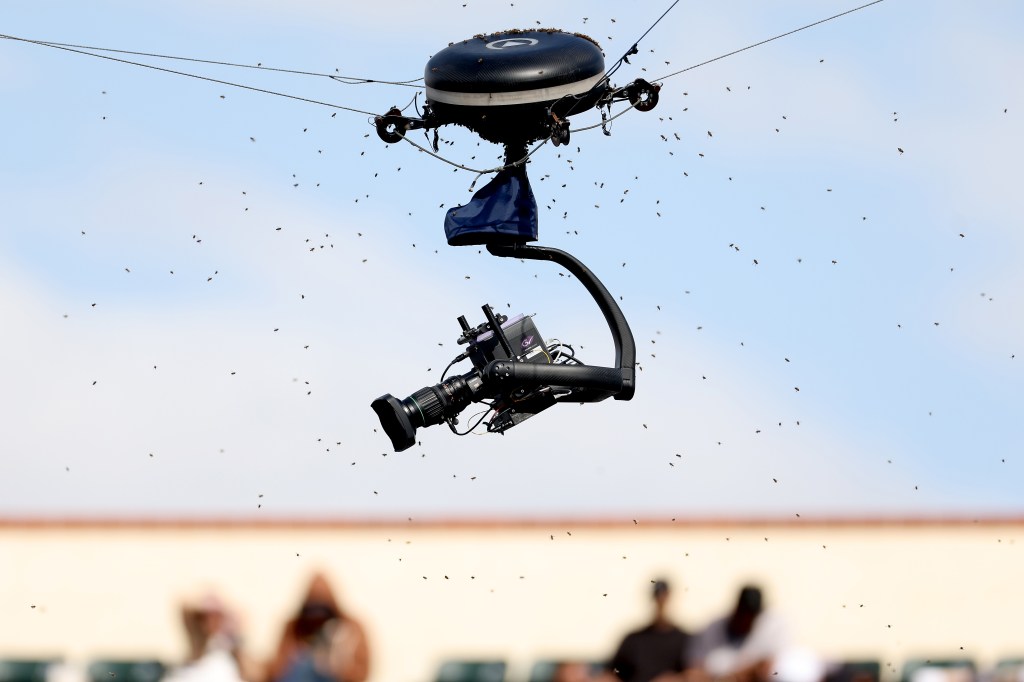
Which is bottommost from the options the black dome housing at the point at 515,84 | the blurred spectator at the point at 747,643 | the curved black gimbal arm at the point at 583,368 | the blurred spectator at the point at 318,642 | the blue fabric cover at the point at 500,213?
the blurred spectator at the point at 747,643

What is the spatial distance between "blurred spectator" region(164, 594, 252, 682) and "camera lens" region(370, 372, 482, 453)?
283 inches

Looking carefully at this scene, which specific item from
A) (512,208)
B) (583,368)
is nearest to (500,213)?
(512,208)

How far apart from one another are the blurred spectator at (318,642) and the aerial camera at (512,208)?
720 centimetres

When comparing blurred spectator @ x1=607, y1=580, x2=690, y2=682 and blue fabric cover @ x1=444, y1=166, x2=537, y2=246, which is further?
blue fabric cover @ x1=444, y1=166, x2=537, y2=246

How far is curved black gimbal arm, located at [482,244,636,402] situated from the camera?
18.9 meters

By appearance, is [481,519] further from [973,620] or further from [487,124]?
[487,124]

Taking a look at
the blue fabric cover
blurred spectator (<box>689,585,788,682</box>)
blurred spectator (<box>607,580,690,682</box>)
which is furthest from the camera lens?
blurred spectator (<box>689,585,788,682</box>)

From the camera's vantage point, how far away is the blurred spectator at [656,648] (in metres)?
14.2

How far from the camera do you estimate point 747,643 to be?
13547 mm

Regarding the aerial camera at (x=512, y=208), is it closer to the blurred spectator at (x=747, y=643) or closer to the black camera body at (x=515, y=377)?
the black camera body at (x=515, y=377)

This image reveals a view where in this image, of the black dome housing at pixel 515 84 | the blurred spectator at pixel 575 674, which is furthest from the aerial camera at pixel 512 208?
the blurred spectator at pixel 575 674

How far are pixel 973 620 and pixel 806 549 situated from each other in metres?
2.55

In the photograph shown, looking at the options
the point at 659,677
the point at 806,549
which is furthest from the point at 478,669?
the point at 659,677

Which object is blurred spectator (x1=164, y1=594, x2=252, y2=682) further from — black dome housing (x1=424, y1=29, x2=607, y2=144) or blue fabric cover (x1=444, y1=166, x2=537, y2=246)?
blue fabric cover (x1=444, y1=166, x2=537, y2=246)
